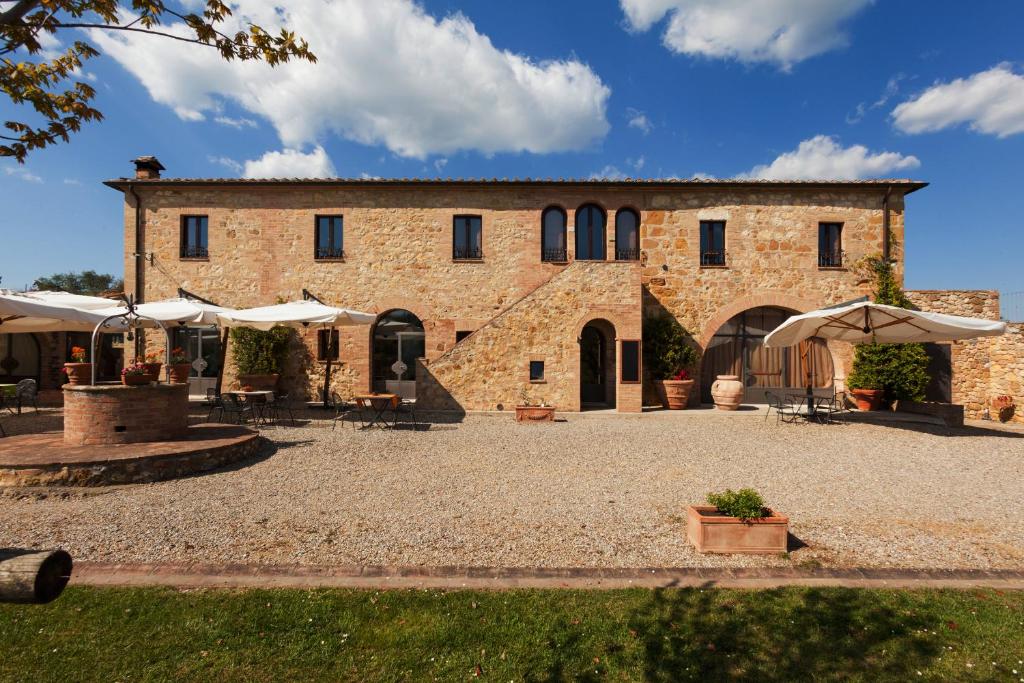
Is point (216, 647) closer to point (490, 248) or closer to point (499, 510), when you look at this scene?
point (499, 510)

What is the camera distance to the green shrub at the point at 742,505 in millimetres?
4051

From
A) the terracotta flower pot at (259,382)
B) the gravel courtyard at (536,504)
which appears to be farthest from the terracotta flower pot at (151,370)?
the terracotta flower pot at (259,382)

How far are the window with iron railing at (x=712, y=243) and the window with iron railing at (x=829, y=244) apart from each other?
3157 mm

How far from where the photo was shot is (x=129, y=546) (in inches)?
159

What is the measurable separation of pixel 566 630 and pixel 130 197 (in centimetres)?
1883

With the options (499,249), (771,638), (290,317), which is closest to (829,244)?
(499,249)

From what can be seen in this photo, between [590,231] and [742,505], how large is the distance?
12.2 meters

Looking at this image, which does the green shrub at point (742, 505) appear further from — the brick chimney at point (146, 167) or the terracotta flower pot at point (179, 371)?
the brick chimney at point (146, 167)

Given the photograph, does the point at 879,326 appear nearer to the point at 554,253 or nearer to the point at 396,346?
the point at 554,253

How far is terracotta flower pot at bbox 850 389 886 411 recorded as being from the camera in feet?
42.4

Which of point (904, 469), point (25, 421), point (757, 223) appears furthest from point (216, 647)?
point (757, 223)

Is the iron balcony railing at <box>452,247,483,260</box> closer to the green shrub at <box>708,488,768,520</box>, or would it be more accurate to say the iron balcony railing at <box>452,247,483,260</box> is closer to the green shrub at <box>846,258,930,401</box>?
the green shrub at <box>708,488,768,520</box>

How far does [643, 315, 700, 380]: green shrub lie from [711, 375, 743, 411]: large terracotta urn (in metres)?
1.11

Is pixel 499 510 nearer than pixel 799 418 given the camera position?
Yes
